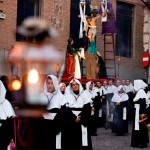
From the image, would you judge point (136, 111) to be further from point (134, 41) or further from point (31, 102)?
point (134, 41)

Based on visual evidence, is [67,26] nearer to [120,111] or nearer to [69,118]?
[120,111]

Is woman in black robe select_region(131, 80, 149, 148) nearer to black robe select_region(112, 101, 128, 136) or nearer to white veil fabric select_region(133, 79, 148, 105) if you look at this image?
white veil fabric select_region(133, 79, 148, 105)

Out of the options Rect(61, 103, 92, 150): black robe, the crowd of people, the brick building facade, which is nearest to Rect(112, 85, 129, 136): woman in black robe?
the crowd of people

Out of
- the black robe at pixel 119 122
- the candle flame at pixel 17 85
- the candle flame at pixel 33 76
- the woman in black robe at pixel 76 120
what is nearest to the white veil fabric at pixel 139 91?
the woman in black robe at pixel 76 120

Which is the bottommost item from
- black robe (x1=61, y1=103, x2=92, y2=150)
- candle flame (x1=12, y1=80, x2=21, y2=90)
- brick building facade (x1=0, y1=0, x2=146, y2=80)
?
black robe (x1=61, y1=103, x2=92, y2=150)

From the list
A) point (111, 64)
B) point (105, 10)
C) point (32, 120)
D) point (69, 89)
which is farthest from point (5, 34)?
point (32, 120)

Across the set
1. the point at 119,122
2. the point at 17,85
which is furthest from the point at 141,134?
the point at 17,85

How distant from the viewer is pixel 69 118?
7.12 meters

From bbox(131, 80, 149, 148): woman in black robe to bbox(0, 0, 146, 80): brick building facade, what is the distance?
4.03 meters

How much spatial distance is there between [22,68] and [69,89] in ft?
21.1

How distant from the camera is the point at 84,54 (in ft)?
55.2

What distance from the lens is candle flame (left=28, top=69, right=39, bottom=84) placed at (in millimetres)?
1318

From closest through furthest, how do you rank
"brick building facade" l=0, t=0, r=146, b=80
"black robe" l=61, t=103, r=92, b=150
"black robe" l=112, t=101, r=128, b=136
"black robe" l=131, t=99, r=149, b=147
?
"black robe" l=61, t=103, r=92, b=150 < "black robe" l=131, t=99, r=149, b=147 < "black robe" l=112, t=101, r=128, b=136 < "brick building facade" l=0, t=0, r=146, b=80

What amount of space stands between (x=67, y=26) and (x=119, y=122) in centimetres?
620
